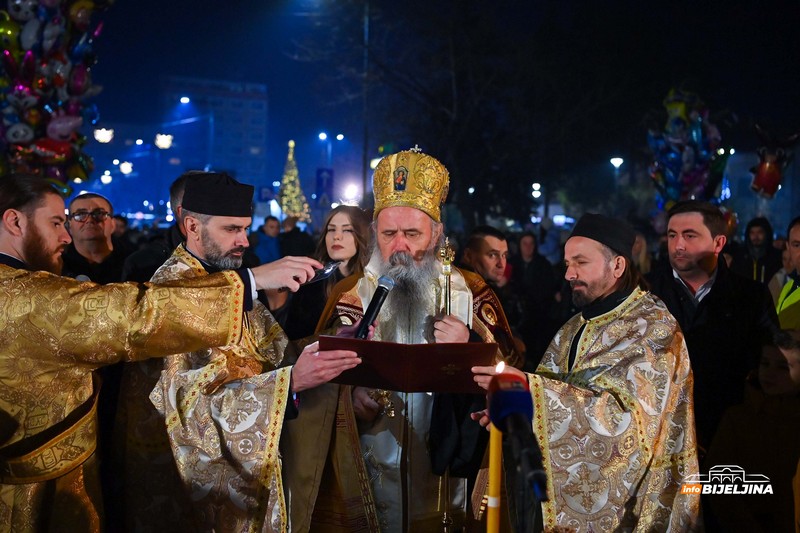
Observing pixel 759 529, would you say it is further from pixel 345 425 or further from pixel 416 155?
pixel 416 155

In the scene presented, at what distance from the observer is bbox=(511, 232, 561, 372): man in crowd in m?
9.31

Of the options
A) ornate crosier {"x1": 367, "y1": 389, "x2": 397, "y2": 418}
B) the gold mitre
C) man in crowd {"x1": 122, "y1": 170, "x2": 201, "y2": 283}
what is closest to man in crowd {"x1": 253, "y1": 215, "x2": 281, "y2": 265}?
man in crowd {"x1": 122, "y1": 170, "x2": 201, "y2": 283}

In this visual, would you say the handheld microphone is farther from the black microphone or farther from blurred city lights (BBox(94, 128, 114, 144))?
blurred city lights (BBox(94, 128, 114, 144))

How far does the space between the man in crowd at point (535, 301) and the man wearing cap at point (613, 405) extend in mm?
5232

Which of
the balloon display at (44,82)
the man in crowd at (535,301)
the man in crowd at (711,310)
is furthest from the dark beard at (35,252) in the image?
the balloon display at (44,82)

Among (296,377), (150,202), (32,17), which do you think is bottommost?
(296,377)

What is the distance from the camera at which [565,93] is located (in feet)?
90.0

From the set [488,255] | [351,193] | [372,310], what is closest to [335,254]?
[488,255]

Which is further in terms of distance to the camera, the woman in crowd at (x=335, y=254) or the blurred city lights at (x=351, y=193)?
the blurred city lights at (x=351, y=193)

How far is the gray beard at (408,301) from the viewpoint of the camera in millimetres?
3865

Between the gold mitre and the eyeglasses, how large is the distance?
2.91 meters

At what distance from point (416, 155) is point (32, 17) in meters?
7.92

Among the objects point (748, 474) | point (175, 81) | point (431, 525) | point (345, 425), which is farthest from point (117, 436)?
point (175, 81)

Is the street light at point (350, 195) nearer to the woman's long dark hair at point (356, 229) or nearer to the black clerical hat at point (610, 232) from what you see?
the woman's long dark hair at point (356, 229)
